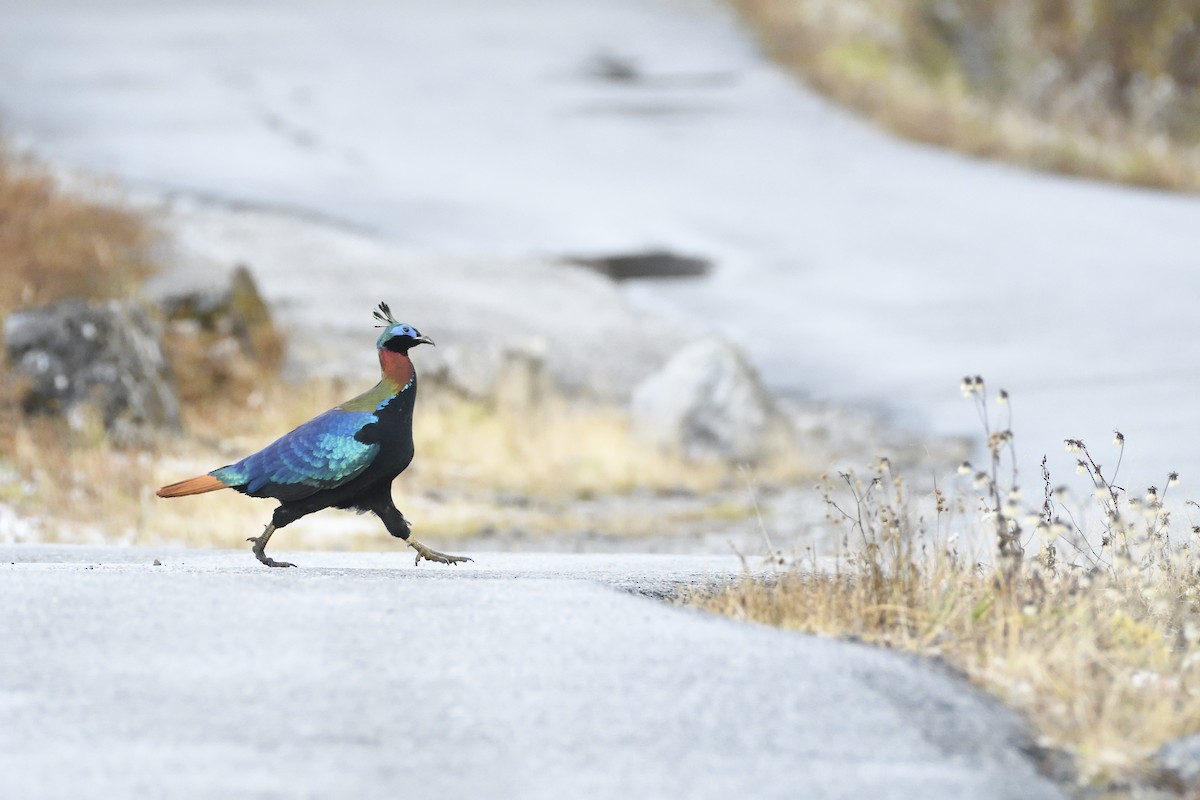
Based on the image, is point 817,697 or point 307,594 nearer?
point 817,697

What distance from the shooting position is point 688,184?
17391 mm

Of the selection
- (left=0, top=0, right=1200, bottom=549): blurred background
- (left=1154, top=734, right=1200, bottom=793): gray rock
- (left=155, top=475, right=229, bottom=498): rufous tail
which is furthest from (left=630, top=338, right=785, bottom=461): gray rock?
(left=1154, top=734, right=1200, bottom=793): gray rock

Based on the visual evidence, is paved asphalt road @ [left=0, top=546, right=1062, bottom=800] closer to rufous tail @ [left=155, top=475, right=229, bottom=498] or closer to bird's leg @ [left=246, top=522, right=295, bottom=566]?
rufous tail @ [left=155, top=475, right=229, bottom=498]

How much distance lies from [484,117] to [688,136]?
8.37ft

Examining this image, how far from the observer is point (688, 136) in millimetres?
19266

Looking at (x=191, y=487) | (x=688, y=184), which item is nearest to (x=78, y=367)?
(x=191, y=487)

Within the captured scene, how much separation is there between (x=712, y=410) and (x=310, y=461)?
20.4 feet

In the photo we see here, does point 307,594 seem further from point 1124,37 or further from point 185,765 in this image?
point 1124,37

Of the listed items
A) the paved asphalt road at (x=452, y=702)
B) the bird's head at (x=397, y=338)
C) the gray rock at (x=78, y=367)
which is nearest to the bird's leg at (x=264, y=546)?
the paved asphalt road at (x=452, y=702)

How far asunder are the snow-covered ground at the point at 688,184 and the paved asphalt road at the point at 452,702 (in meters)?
5.19

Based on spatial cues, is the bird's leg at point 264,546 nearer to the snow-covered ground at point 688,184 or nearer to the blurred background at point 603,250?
the blurred background at point 603,250

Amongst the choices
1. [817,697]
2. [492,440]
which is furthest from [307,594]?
[492,440]

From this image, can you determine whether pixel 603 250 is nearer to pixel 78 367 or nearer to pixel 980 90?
pixel 78 367

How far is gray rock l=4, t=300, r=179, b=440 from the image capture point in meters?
9.64
